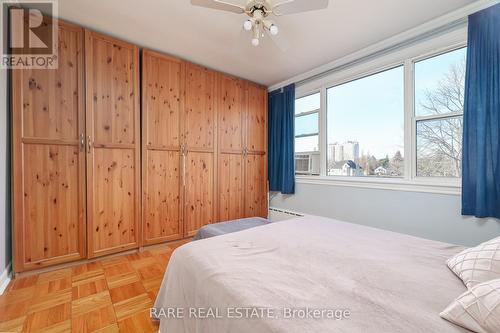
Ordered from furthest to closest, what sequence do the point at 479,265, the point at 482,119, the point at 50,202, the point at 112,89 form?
the point at 112,89, the point at 50,202, the point at 482,119, the point at 479,265

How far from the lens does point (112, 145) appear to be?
2.42 metres

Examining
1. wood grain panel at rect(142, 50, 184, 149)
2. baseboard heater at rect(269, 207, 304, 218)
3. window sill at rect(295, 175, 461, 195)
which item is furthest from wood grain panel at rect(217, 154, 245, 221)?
window sill at rect(295, 175, 461, 195)

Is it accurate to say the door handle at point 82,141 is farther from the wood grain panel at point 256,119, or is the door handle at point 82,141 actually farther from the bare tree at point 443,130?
the bare tree at point 443,130

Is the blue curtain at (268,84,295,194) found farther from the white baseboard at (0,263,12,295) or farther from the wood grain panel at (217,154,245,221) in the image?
the white baseboard at (0,263,12,295)

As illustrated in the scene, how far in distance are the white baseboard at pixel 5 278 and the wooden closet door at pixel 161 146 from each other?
3.70ft

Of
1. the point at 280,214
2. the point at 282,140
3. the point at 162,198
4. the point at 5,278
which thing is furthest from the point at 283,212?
the point at 5,278

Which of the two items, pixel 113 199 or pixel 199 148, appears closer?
pixel 113 199

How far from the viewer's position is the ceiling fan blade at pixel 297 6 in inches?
60.7

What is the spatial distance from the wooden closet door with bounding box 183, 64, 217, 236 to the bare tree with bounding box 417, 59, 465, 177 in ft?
8.55

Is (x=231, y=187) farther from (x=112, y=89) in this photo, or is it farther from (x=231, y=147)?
(x=112, y=89)

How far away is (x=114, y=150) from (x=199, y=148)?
41.6 inches

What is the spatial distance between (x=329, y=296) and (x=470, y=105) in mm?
2242

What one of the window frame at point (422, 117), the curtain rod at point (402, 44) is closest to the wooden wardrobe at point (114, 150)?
the curtain rod at point (402, 44)

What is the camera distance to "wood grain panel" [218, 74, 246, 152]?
11.1 feet
